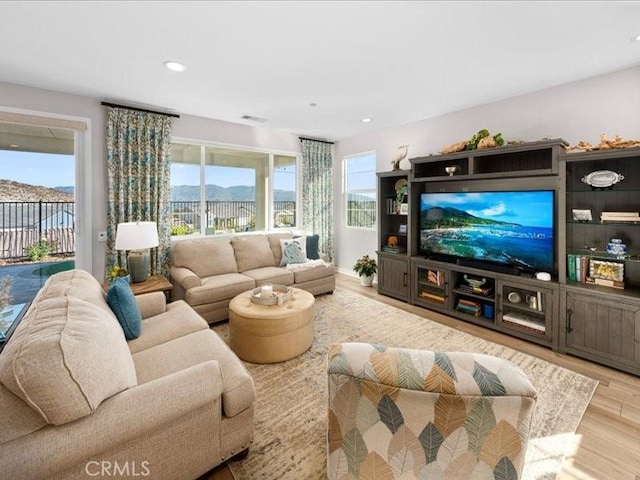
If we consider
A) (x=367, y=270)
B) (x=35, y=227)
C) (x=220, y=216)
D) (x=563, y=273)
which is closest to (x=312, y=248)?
(x=367, y=270)

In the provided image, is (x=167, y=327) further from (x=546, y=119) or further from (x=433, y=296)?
(x=546, y=119)

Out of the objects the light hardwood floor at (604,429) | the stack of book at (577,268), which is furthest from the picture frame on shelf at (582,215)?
the light hardwood floor at (604,429)

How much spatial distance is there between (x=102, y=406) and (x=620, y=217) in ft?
12.5

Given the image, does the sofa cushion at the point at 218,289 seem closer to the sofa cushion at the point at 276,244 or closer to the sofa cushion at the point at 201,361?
the sofa cushion at the point at 276,244

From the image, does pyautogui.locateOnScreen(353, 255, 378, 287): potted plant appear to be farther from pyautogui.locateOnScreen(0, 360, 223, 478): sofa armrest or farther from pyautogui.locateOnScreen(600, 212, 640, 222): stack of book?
pyautogui.locateOnScreen(0, 360, 223, 478): sofa armrest

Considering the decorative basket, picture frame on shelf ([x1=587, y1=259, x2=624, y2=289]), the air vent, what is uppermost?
the air vent

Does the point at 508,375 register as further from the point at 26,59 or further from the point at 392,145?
the point at 392,145

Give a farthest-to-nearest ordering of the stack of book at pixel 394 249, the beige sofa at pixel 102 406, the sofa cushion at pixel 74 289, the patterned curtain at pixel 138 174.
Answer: the stack of book at pixel 394 249
the patterned curtain at pixel 138 174
the sofa cushion at pixel 74 289
the beige sofa at pixel 102 406

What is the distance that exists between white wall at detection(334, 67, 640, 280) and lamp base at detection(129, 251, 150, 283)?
3.69m

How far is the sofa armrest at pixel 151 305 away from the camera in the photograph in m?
2.53

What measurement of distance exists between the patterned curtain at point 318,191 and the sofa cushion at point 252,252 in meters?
1.20

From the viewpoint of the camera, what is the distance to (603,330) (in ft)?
8.36

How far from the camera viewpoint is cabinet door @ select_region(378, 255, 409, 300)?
165 inches

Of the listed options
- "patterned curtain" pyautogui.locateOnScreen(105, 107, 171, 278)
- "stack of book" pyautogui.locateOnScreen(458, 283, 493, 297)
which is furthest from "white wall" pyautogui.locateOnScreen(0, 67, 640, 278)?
"stack of book" pyautogui.locateOnScreen(458, 283, 493, 297)
